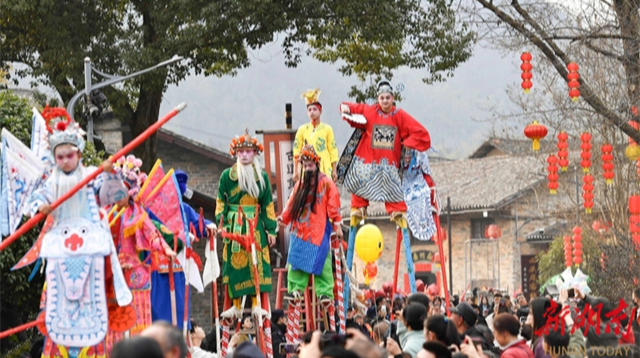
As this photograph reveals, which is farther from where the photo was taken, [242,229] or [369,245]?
[369,245]

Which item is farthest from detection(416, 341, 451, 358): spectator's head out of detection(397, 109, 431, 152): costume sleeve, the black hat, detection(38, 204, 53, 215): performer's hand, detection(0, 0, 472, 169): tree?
detection(0, 0, 472, 169): tree

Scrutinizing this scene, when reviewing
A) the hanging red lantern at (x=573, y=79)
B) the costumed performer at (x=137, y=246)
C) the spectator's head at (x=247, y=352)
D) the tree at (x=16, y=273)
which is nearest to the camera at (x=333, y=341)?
the spectator's head at (x=247, y=352)

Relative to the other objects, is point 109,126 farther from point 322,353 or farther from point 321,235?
point 322,353

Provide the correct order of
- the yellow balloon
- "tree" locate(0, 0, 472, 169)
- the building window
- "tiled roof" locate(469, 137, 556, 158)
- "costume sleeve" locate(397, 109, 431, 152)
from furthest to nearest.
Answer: the building window → "tiled roof" locate(469, 137, 556, 158) → the yellow balloon → "tree" locate(0, 0, 472, 169) → "costume sleeve" locate(397, 109, 431, 152)

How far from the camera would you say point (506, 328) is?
8641 millimetres

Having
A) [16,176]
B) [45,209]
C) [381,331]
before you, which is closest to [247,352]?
[45,209]

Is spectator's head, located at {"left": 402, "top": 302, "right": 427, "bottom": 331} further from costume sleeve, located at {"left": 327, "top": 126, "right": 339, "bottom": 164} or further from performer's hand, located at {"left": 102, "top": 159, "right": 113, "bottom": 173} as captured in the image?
costume sleeve, located at {"left": 327, "top": 126, "right": 339, "bottom": 164}

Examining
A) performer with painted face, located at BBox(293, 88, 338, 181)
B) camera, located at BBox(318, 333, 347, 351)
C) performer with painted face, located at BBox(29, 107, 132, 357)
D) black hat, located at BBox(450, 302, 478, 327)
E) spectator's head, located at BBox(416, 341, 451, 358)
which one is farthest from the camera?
performer with painted face, located at BBox(293, 88, 338, 181)

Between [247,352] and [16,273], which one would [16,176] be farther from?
[16,273]

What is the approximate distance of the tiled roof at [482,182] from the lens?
1722 inches

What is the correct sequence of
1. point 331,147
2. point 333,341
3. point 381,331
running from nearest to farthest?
1. point 333,341
2. point 381,331
3. point 331,147

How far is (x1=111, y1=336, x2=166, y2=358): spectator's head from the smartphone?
7.37 meters

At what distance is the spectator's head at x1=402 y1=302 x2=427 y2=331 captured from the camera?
30.2 ft

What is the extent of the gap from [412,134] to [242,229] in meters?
2.43
